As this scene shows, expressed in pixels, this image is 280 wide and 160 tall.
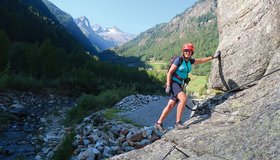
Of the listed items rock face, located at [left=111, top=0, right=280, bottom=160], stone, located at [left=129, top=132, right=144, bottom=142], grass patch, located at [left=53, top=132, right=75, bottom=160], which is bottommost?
grass patch, located at [left=53, top=132, right=75, bottom=160]

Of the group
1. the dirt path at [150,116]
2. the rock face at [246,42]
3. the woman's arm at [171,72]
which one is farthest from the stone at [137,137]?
the dirt path at [150,116]

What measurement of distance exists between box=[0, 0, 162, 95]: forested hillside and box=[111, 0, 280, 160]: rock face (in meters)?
25.2

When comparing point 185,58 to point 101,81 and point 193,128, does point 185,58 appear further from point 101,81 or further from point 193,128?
point 101,81

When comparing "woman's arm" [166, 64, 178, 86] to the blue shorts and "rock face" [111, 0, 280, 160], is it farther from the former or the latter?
"rock face" [111, 0, 280, 160]

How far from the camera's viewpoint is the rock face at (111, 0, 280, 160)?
6414 millimetres

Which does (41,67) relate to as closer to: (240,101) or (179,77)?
(179,77)

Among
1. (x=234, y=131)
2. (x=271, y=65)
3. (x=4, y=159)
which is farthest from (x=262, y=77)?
(x=4, y=159)

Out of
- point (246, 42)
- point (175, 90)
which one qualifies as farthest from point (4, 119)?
point (246, 42)

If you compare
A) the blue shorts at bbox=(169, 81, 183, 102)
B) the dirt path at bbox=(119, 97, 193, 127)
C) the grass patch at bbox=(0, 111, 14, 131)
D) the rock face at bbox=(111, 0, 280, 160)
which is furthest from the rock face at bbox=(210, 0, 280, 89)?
the grass patch at bbox=(0, 111, 14, 131)

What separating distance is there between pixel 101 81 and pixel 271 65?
56.0 meters

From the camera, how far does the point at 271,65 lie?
26.8ft

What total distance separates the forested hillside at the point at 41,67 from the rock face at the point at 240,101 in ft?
82.5

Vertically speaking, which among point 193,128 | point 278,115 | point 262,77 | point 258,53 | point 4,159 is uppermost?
point 258,53

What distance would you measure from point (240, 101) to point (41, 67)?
4712cm
